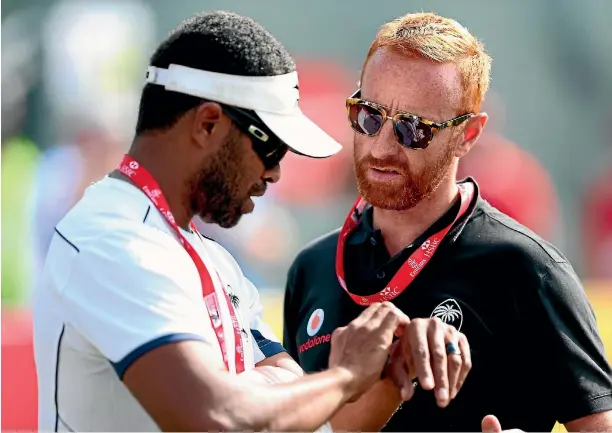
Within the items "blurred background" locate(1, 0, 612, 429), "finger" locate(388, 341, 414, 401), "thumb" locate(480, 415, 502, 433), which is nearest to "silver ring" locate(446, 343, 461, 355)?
"finger" locate(388, 341, 414, 401)

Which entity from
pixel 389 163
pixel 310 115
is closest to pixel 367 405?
pixel 389 163

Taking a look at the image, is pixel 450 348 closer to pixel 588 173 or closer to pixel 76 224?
pixel 76 224

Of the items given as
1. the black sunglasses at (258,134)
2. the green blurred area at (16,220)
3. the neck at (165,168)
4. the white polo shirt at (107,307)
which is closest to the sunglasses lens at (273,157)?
the black sunglasses at (258,134)

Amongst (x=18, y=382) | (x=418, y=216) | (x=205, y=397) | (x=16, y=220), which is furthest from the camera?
(x=16, y=220)

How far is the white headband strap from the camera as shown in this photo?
2977mm

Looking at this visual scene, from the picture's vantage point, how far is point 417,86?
387 centimetres

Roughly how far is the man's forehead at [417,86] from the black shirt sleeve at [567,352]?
74cm

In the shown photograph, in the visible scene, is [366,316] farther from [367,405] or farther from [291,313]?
[291,313]

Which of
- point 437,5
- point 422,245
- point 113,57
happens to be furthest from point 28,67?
point 422,245

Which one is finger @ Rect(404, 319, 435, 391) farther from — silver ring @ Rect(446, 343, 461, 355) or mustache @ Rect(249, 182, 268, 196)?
mustache @ Rect(249, 182, 268, 196)

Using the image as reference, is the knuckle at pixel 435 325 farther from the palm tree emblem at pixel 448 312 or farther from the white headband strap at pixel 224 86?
the white headband strap at pixel 224 86

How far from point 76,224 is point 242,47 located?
0.69 metres

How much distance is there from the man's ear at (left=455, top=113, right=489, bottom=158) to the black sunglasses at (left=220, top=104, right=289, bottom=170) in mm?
1112

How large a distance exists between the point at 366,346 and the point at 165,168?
0.75 m
